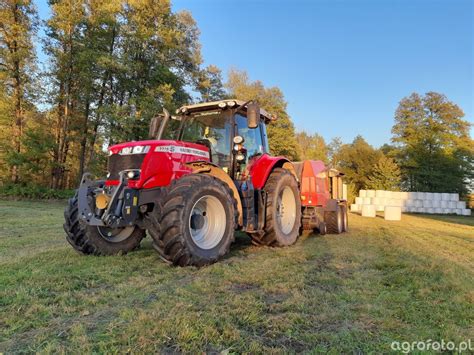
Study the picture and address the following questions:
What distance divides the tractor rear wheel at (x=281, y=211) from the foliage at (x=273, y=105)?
28772 millimetres

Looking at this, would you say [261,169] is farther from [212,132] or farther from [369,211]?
[369,211]

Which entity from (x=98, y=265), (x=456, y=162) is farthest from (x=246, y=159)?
(x=456, y=162)

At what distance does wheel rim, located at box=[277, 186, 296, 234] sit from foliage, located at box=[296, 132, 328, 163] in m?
35.7

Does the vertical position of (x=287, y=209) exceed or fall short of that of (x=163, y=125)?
it falls short

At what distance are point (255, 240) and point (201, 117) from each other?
2335mm

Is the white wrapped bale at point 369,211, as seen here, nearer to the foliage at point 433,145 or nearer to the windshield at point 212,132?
the windshield at point 212,132

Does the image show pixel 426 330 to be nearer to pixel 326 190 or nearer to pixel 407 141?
pixel 326 190

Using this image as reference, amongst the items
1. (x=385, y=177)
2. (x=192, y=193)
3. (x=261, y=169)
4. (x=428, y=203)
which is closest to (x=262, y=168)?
(x=261, y=169)

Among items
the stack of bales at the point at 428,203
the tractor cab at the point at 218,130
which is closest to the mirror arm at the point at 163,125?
the tractor cab at the point at 218,130

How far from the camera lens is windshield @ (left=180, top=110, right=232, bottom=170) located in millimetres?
5789

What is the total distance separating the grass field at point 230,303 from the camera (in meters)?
2.33

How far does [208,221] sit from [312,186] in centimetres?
414

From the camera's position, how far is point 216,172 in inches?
203

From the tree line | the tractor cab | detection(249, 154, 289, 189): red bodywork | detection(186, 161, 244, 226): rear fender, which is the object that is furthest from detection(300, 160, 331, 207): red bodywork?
the tree line
